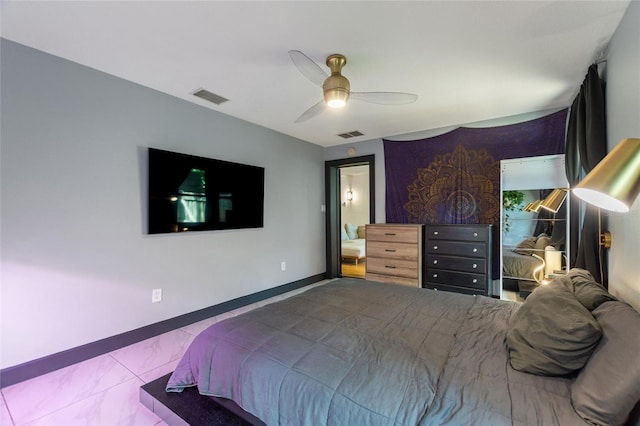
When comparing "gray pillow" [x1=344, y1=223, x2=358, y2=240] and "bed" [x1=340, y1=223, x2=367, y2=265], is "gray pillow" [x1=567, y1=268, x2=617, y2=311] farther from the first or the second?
"gray pillow" [x1=344, y1=223, x2=358, y2=240]

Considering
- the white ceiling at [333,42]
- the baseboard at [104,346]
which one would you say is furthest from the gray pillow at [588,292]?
the baseboard at [104,346]

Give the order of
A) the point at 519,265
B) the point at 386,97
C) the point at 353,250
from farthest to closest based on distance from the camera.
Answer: the point at 353,250
the point at 519,265
the point at 386,97

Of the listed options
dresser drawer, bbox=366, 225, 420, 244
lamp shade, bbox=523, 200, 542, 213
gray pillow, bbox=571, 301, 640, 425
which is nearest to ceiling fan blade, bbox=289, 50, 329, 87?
gray pillow, bbox=571, 301, 640, 425

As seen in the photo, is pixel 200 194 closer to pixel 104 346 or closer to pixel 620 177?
pixel 104 346

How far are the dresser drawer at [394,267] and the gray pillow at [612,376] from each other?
255 cm

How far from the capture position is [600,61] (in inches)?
82.6

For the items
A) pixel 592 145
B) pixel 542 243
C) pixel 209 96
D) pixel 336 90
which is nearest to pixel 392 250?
pixel 542 243

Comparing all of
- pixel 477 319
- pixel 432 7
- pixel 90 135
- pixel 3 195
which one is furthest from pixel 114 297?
pixel 432 7

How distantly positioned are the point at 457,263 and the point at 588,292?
2.09 metres

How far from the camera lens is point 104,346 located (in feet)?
7.87

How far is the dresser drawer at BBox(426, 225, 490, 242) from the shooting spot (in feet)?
10.8

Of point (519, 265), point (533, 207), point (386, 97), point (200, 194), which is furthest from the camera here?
point (519, 265)

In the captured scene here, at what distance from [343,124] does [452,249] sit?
2.11 metres

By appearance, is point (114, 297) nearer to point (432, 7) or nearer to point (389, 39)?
point (389, 39)
